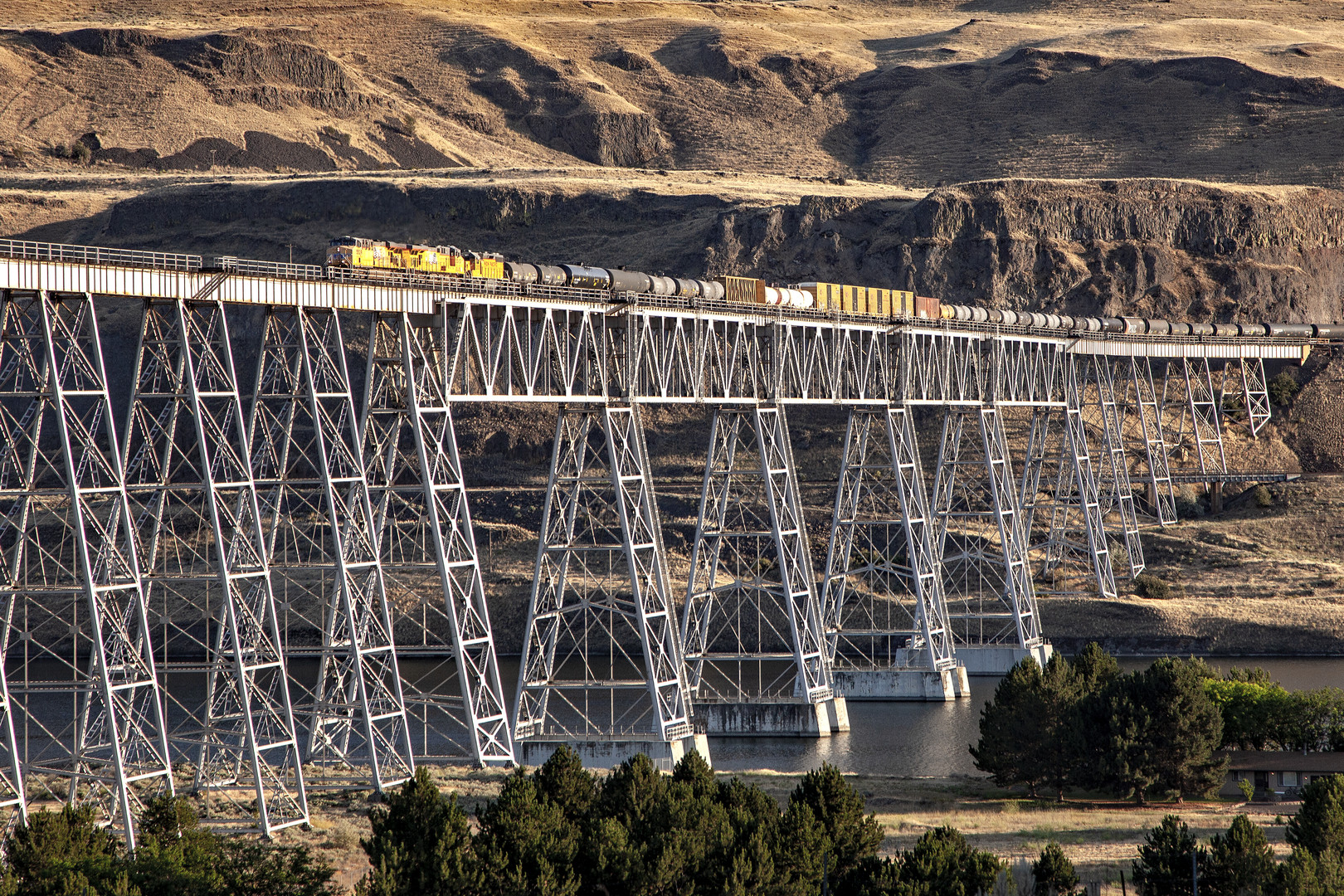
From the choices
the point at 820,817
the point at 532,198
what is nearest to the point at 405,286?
the point at 820,817

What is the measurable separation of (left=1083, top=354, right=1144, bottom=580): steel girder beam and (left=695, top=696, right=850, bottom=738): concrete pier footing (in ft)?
119

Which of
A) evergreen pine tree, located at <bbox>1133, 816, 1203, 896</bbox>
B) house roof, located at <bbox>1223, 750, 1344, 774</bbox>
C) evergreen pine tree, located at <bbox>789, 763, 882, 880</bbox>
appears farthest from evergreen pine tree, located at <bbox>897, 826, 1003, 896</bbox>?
house roof, located at <bbox>1223, 750, 1344, 774</bbox>

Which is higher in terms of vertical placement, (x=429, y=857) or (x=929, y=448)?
(x=929, y=448)

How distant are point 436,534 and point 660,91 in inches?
5572

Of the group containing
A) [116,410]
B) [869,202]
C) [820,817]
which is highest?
[869,202]

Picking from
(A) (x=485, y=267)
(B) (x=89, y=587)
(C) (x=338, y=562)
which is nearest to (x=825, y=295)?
(A) (x=485, y=267)

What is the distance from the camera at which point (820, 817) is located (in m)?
34.2

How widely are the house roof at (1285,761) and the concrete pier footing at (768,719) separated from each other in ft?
48.3

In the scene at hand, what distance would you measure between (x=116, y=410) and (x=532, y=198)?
1493 inches

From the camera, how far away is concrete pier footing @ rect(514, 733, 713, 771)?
48094mm

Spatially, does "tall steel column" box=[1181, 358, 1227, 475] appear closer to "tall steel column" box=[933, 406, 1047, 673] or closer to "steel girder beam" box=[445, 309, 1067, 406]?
"tall steel column" box=[933, 406, 1047, 673]

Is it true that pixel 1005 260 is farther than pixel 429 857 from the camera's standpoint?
Yes

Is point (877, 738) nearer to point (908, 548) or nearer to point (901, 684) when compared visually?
point (901, 684)

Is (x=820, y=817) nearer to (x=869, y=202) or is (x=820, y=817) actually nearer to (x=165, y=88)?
(x=869, y=202)
